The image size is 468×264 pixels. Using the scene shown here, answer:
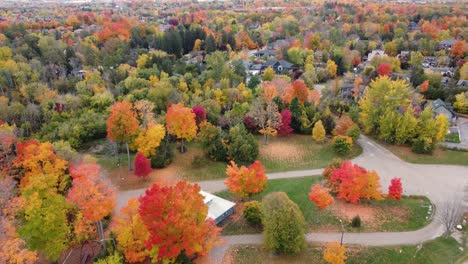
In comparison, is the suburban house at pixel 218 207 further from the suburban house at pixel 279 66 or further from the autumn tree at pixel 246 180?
the suburban house at pixel 279 66

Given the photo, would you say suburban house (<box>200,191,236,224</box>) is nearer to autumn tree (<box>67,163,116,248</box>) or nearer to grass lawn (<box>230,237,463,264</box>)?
grass lawn (<box>230,237,463,264</box>)

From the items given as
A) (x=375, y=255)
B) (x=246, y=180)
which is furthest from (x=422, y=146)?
(x=246, y=180)

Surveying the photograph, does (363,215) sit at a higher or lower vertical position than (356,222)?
lower

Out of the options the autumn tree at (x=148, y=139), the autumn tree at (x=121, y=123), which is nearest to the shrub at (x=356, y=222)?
the autumn tree at (x=148, y=139)

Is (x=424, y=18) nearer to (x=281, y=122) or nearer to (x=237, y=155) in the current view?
(x=281, y=122)

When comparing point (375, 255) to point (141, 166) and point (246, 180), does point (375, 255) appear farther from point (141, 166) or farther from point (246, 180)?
point (141, 166)
